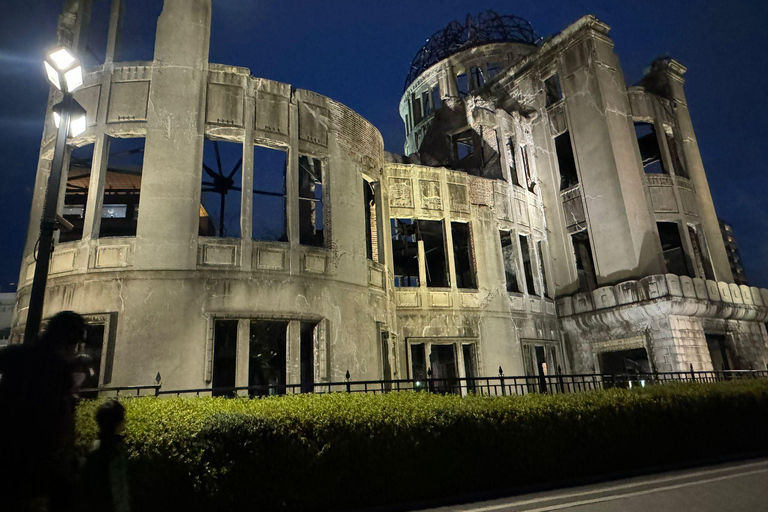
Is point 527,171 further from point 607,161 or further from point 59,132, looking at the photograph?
point 59,132

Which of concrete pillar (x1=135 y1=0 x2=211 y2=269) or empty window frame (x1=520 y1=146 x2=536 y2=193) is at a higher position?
empty window frame (x1=520 y1=146 x2=536 y2=193)

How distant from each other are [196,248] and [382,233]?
6305mm

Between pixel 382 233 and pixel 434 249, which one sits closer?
pixel 382 233

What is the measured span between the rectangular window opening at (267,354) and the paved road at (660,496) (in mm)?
7018

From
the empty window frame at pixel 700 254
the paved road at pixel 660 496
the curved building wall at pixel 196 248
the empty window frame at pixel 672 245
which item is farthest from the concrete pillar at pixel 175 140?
the empty window frame at pixel 672 245

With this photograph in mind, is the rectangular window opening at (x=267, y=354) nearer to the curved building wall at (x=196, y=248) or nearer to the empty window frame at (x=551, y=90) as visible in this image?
the curved building wall at (x=196, y=248)

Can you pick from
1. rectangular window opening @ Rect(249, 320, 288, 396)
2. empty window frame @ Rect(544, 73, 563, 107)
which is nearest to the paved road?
rectangular window opening @ Rect(249, 320, 288, 396)

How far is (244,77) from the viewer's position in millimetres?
12969

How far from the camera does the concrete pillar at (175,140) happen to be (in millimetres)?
11211

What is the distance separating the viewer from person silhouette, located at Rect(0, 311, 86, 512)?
2828 mm

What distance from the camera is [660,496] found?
634cm

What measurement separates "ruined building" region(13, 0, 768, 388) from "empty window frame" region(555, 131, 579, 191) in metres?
0.13

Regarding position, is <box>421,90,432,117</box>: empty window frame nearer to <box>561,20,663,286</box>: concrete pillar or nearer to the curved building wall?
<box>561,20,663,286</box>: concrete pillar

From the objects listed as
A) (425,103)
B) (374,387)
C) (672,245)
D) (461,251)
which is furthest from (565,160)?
(374,387)
